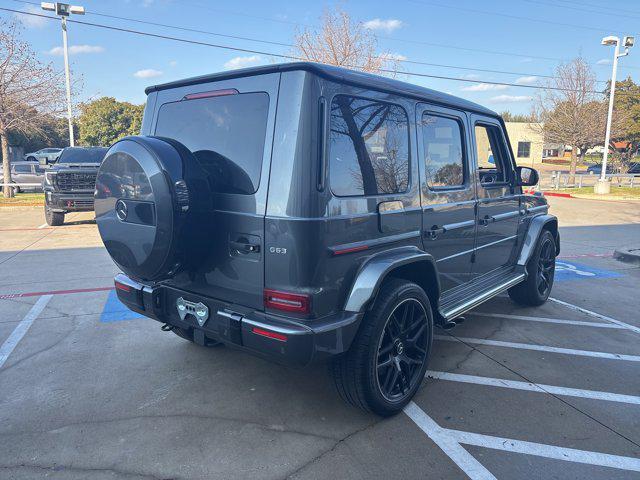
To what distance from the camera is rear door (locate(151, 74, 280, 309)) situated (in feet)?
8.68

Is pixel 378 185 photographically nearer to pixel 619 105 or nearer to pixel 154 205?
pixel 154 205

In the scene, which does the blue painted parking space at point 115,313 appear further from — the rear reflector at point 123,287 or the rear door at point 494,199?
the rear door at point 494,199

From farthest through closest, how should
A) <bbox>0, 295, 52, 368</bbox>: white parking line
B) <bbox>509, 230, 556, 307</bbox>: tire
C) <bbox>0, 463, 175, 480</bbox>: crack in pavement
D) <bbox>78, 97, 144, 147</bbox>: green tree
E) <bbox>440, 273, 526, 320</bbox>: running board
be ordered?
<bbox>78, 97, 144, 147</bbox>: green tree < <bbox>509, 230, 556, 307</bbox>: tire < <bbox>0, 295, 52, 368</bbox>: white parking line < <bbox>440, 273, 526, 320</bbox>: running board < <bbox>0, 463, 175, 480</bbox>: crack in pavement

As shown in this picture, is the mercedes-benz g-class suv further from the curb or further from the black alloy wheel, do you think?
the curb

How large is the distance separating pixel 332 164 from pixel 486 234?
2.20 meters

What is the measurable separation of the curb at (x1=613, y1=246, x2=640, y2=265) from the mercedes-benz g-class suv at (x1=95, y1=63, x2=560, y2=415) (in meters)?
6.20

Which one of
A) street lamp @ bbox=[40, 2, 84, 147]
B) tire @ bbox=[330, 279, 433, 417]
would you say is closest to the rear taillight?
tire @ bbox=[330, 279, 433, 417]

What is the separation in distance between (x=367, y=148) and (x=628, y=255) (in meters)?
7.27

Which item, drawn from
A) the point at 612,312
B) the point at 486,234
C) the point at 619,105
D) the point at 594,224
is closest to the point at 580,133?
the point at 619,105

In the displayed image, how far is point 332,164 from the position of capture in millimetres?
2633

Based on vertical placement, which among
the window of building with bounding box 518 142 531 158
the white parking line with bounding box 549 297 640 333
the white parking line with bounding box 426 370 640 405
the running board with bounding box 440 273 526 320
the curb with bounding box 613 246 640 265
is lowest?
the white parking line with bounding box 426 370 640 405

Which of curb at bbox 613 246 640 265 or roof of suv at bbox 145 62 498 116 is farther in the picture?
curb at bbox 613 246 640 265

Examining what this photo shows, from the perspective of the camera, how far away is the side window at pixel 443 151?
11.3 feet

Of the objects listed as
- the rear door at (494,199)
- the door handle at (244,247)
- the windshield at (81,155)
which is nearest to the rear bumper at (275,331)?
the door handle at (244,247)
